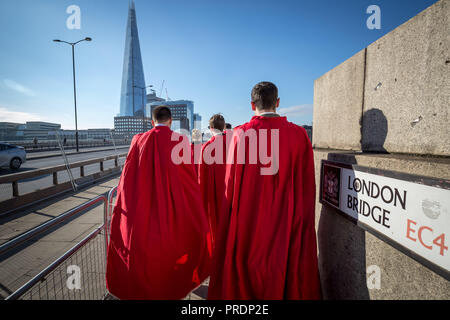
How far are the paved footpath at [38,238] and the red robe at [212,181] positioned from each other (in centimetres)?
235

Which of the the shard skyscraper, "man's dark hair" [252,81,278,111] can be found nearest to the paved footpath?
"man's dark hair" [252,81,278,111]

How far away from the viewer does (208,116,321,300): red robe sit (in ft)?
5.63

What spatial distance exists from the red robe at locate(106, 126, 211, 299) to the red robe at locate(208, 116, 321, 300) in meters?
0.77

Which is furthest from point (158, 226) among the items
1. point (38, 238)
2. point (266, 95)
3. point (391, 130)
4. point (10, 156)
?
point (10, 156)

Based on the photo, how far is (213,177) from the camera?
344cm

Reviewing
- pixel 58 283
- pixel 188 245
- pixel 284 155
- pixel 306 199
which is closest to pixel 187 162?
pixel 188 245

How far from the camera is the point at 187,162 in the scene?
2.82 metres

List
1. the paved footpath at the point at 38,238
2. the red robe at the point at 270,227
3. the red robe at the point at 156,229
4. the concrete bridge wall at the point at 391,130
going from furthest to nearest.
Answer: the paved footpath at the point at 38,238 < the red robe at the point at 156,229 < the red robe at the point at 270,227 < the concrete bridge wall at the point at 391,130

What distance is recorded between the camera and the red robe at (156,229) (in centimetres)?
230

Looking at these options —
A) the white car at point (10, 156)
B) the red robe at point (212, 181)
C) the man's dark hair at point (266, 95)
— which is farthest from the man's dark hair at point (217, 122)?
the white car at point (10, 156)

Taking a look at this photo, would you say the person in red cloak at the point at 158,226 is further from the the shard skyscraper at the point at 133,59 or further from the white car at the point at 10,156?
the the shard skyscraper at the point at 133,59

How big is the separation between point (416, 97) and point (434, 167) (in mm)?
505

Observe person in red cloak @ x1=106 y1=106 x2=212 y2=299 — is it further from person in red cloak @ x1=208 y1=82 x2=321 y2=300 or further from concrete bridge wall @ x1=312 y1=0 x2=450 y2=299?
concrete bridge wall @ x1=312 y1=0 x2=450 y2=299
